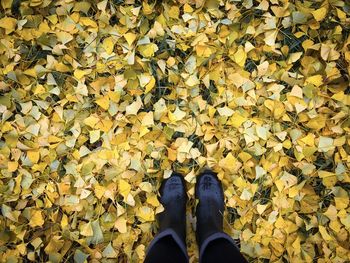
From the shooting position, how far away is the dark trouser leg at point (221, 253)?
114 cm

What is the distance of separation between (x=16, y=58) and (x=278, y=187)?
1.20 meters

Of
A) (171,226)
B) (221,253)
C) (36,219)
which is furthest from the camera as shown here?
(36,219)

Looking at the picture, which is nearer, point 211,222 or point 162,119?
point 211,222

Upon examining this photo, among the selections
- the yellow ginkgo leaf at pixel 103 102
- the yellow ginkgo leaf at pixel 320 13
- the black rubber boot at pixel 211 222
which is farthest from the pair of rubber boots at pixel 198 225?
the yellow ginkgo leaf at pixel 320 13

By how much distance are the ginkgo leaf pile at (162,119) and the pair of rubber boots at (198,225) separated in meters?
0.04

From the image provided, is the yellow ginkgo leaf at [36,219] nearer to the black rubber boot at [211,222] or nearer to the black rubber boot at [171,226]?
the black rubber boot at [171,226]

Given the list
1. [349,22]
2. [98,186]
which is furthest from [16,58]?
[349,22]

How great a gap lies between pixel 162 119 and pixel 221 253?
0.59 metres

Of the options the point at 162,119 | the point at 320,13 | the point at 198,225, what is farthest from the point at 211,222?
the point at 320,13

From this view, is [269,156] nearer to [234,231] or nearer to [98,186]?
[234,231]

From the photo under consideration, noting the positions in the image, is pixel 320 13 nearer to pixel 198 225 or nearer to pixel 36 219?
pixel 198 225

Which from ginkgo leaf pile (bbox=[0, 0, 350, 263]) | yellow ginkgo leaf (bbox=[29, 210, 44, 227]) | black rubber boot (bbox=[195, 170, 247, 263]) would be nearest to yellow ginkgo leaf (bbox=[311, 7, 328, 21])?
ginkgo leaf pile (bbox=[0, 0, 350, 263])

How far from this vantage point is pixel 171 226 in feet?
4.51

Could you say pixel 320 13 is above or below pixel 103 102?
above
